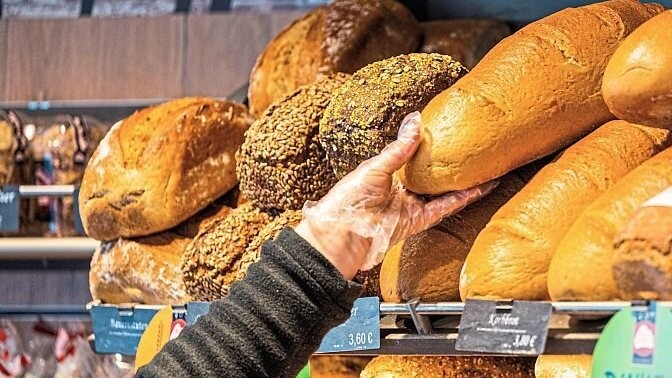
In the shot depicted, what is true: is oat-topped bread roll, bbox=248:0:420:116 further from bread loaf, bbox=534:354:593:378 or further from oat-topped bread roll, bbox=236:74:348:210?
bread loaf, bbox=534:354:593:378

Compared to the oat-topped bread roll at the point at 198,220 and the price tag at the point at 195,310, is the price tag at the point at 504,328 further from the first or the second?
the oat-topped bread roll at the point at 198,220

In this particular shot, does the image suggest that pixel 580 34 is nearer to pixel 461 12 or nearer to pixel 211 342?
pixel 211 342

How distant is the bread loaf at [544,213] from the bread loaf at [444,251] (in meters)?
0.07

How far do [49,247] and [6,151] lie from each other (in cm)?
22

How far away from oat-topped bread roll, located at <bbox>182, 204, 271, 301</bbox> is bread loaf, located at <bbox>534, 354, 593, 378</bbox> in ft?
1.61

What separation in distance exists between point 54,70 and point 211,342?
1859mm

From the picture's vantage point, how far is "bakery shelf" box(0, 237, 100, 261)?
234 centimetres

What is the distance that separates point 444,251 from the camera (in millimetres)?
1336

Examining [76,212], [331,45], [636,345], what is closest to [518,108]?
[636,345]

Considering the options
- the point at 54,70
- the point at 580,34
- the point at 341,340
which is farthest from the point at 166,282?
the point at 54,70

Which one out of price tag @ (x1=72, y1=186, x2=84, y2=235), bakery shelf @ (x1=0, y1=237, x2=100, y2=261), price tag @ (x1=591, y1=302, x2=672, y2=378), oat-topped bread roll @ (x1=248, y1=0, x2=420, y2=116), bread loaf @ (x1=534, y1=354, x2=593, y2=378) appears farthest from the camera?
bakery shelf @ (x1=0, y1=237, x2=100, y2=261)

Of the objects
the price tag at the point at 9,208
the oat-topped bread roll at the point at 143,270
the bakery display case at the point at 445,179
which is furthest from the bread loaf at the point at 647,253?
the price tag at the point at 9,208

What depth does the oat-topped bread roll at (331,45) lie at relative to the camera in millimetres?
1886

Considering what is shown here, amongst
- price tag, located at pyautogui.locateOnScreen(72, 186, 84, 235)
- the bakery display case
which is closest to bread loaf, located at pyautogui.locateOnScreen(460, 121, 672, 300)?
the bakery display case
